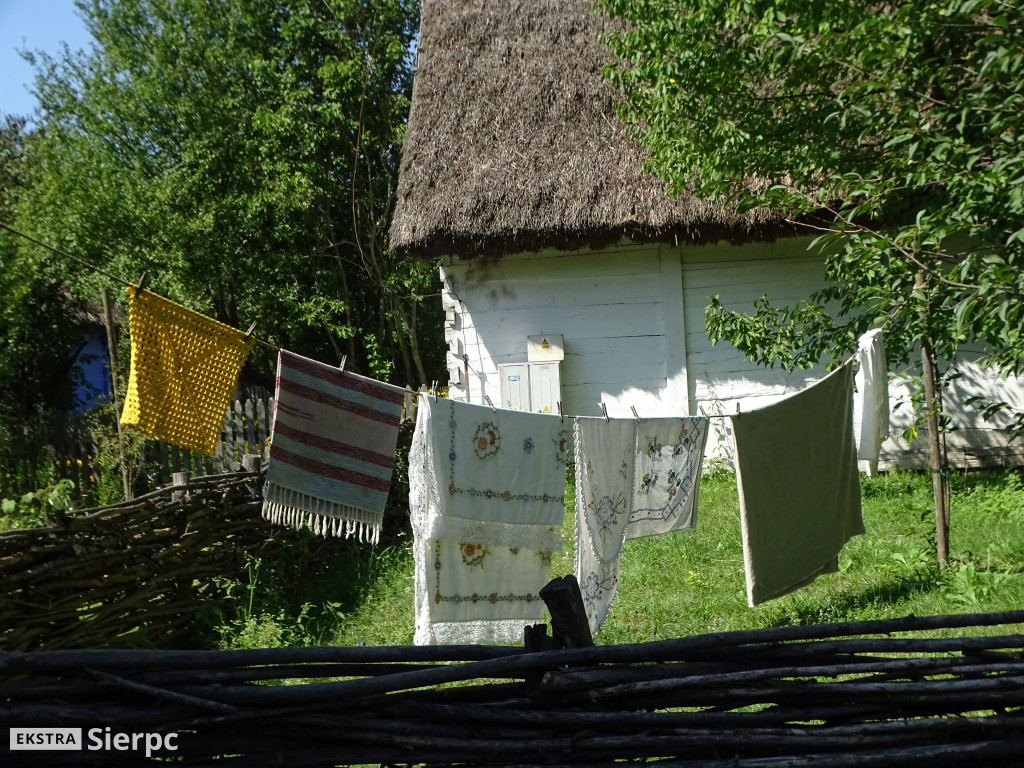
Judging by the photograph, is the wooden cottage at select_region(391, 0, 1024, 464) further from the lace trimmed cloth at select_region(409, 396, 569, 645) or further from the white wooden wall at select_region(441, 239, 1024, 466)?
the lace trimmed cloth at select_region(409, 396, 569, 645)

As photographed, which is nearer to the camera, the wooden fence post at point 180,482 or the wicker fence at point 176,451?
the wooden fence post at point 180,482

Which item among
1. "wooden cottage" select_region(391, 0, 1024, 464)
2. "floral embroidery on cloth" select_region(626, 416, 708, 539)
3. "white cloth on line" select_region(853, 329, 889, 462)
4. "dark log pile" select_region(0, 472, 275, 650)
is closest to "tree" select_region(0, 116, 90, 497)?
"dark log pile" select_region(0, 472, 275, 650)

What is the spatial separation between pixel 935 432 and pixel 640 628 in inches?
78.7

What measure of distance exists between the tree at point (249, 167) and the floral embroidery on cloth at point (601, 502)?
296 inches

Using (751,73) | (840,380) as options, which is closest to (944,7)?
(751,73)

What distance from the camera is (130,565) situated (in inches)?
203

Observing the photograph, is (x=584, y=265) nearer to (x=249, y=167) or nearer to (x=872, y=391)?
(x=872, y=391)

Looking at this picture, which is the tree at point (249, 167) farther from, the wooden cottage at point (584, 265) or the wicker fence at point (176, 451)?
the wooden cottage at point (584, 265)

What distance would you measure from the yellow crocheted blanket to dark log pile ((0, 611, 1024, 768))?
1.90 m

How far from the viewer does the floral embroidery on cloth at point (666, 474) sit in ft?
15.3

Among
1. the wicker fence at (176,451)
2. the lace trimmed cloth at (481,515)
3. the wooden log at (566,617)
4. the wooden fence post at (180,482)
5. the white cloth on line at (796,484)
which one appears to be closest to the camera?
the wooden log at (566,617)

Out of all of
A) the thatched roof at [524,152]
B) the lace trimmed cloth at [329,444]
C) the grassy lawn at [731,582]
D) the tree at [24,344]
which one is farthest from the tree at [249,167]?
the lace trimmed cloth at [329,444]

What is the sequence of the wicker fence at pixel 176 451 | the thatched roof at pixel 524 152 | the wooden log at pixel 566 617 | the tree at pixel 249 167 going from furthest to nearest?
the tree at pixel 249 167
the thatched roof at pixel 524 152
the wicker fence at pixel 176 451
the wooden log at pixel 566 617

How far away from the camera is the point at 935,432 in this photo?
534 cm
